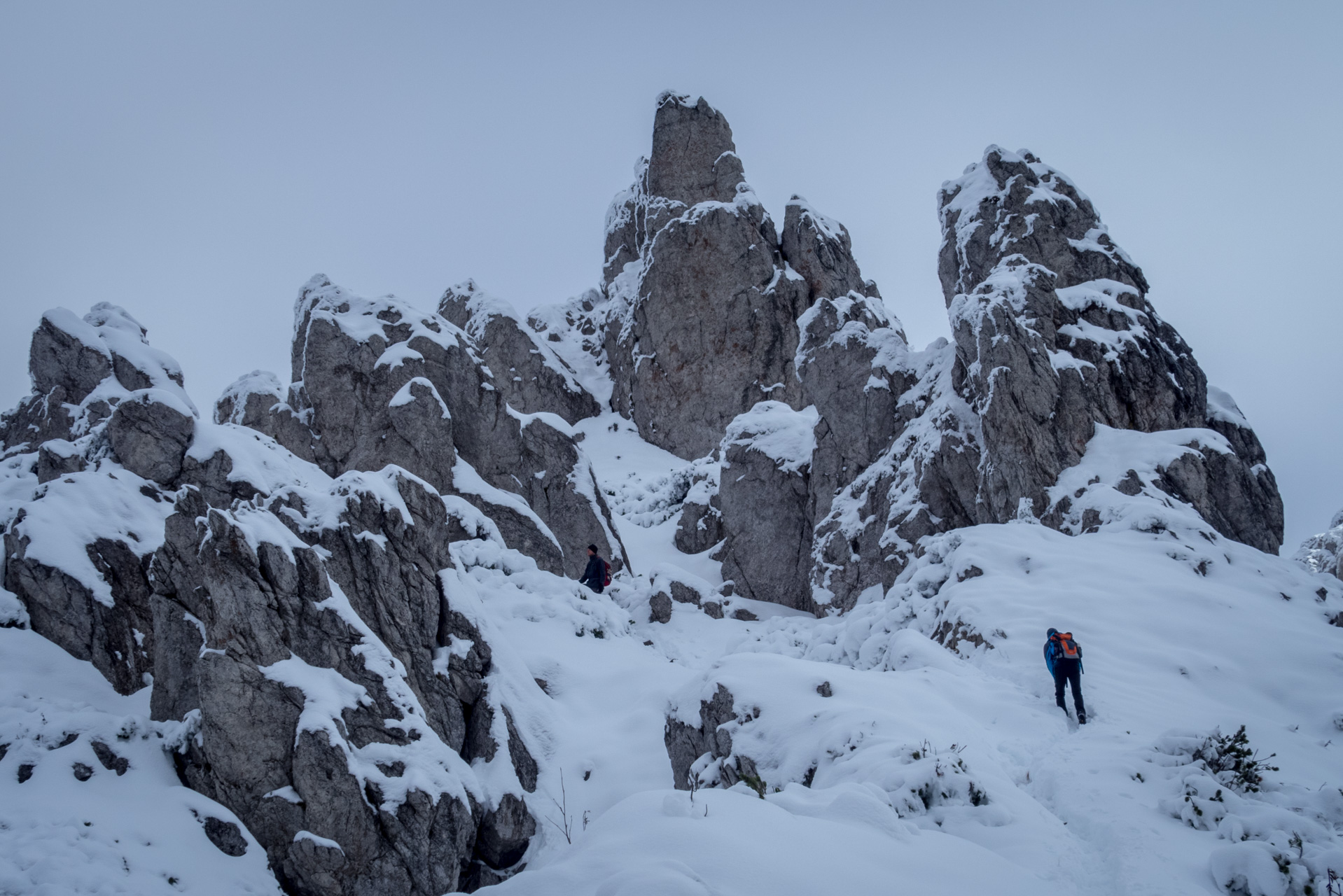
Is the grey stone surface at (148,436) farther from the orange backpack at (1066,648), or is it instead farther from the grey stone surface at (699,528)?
the grey stone surface at (699,528)

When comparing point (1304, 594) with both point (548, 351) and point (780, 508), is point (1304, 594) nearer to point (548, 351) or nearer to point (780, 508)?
point (780, 508)

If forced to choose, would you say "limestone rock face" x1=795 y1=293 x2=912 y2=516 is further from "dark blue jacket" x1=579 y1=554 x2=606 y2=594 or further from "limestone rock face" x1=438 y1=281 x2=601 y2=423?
"limestone rock face" x1=438 y1=281 x2=601 y2=423

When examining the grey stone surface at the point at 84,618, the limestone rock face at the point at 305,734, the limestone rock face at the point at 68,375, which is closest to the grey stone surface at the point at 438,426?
the limestone rock face at the point at 68,375

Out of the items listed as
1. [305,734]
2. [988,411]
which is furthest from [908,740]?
[988,411]

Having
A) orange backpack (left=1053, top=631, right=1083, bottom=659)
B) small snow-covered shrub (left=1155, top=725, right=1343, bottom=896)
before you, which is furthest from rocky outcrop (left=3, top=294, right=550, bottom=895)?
small snow-covered shrub (left=1155, top=725, right=1343, bottom=896)

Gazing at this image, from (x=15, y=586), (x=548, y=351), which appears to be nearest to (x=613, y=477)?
(x=548, y=351)

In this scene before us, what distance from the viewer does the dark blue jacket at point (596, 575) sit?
20.3 metres

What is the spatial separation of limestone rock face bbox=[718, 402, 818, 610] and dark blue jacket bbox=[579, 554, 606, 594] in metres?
7.79

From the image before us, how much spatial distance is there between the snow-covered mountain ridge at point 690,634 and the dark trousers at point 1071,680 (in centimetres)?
39

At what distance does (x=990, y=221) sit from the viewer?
97.3 ft

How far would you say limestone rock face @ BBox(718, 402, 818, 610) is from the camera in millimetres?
26438

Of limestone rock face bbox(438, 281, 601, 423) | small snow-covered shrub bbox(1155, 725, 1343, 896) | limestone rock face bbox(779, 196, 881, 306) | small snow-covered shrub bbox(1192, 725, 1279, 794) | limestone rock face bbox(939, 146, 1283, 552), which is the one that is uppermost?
limestone rock face bbox(779, 196, 881, 306)

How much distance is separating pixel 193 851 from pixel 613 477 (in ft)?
128

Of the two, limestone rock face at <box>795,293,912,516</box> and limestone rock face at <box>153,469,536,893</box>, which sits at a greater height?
limestone rock face at <box>795,293,912,516</box>
